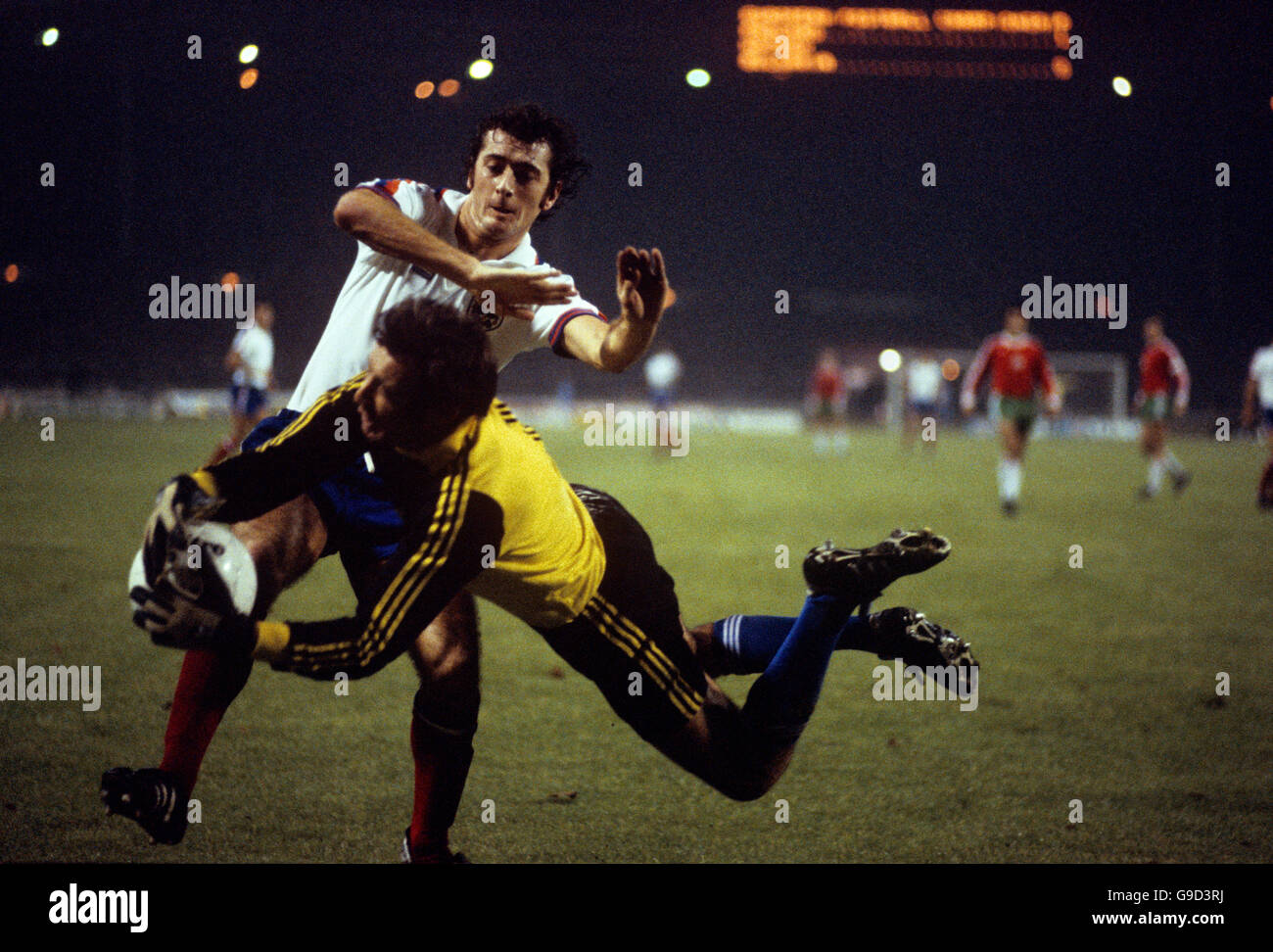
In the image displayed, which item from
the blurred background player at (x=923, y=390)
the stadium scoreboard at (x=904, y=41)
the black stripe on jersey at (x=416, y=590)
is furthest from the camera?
the blurred background player at (x=923, y=390)

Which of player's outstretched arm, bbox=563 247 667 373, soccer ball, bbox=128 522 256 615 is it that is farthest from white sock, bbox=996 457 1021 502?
soccer ball, bbox=128 522 256 615

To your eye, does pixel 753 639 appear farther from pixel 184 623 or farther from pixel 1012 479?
pixel 1012 479

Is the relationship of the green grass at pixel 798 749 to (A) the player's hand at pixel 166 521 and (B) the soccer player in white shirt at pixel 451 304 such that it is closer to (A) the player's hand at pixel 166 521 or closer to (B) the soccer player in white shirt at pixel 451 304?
(B) the soccer player in white shirt at pixel 451 304

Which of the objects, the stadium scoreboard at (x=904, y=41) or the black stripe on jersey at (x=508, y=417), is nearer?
the black stripe on jersey at (x=508, y=417)

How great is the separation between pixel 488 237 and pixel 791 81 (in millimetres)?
26454

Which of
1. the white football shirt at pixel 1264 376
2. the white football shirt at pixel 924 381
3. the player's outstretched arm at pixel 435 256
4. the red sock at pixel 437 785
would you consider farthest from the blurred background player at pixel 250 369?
the white football shirt at pixel 924 381

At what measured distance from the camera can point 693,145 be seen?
2798 cm

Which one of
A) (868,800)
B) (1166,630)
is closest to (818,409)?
(1166,630)

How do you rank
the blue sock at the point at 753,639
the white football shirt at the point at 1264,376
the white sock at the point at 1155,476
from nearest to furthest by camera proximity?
1. the blue sock at the point at 753,639
2. the white sock at the point at 1155,476
3. the white football shirt at the point at 1264,376

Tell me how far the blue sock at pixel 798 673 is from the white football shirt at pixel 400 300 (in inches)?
43.7

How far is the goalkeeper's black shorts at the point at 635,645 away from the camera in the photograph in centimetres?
309

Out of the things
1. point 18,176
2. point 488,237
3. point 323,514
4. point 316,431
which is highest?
point 18,176

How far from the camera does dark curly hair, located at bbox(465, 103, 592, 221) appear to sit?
331cm

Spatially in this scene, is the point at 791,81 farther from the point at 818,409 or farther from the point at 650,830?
the point at 650,830
